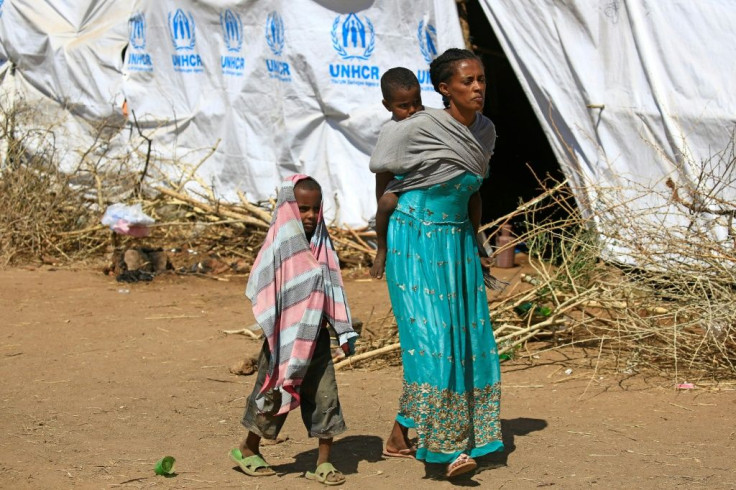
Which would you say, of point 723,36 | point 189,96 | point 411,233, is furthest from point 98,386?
point 189,96

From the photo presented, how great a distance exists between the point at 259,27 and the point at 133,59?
220 cm

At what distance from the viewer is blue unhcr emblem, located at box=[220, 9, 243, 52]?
29.3 feet

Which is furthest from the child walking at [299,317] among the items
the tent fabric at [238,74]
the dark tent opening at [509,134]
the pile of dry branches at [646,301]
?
the dark tent opening at [509,134]

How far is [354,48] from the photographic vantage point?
801cm

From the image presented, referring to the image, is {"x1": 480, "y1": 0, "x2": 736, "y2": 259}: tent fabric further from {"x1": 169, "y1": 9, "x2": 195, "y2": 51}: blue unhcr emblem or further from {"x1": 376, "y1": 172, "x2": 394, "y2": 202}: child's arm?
{"x1": 169, "y1": 9, "x2": 195, "y2": 51}: blue unhcr emblem

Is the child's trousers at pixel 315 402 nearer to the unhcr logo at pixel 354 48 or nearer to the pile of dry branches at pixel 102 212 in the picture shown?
the pile of dry branches at pixel 102 212

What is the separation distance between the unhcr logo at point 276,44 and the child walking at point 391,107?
463 centimetres

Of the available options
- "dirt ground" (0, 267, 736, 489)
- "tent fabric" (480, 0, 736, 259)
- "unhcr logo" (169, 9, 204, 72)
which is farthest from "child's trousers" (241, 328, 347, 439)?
"unhcr logo" (169, 9, 204, 72)

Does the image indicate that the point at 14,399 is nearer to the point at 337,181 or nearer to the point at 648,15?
the point at 337,181

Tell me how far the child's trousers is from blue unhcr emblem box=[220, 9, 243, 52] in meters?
5.86

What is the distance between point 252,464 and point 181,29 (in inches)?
268

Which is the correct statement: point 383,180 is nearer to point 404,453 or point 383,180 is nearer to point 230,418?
point 404,453

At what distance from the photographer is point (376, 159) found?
144 inches

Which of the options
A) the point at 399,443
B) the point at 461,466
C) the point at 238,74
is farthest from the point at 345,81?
the point at 461,466
